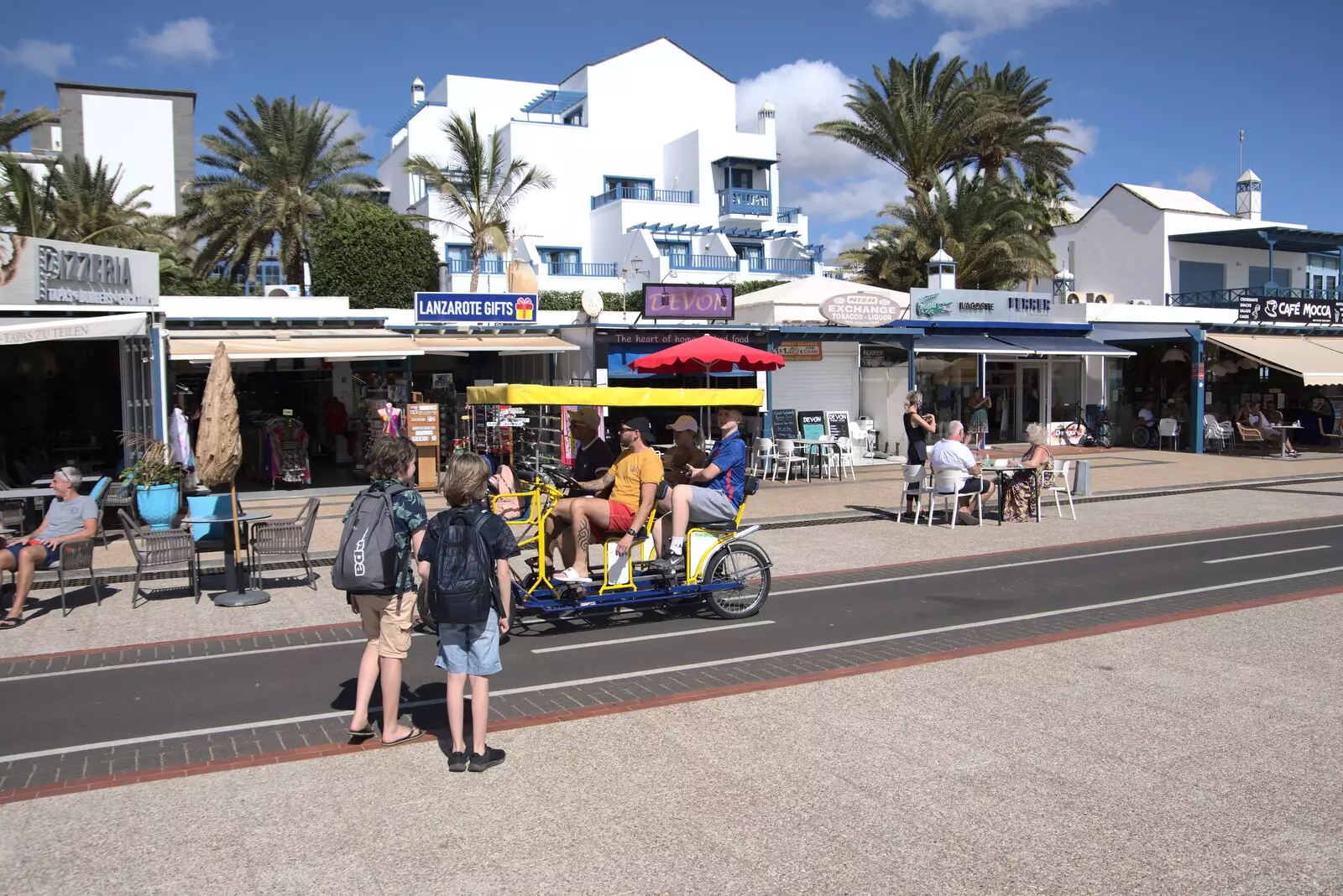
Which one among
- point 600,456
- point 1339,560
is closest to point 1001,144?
point 1339,560

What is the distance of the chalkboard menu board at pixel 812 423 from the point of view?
22.3 meters

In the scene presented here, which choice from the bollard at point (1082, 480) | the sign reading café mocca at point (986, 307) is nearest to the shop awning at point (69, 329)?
the bollard at point (1082, 480)

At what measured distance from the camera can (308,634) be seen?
861 cm

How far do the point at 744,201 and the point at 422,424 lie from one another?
3011cm

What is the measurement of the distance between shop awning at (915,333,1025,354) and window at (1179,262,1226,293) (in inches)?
607

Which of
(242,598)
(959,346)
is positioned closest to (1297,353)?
(959,346)

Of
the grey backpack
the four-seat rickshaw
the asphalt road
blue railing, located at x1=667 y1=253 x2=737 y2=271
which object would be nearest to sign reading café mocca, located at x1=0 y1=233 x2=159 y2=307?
the four-seat rickshaw

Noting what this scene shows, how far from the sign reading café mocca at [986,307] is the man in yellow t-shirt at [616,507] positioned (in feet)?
56.8

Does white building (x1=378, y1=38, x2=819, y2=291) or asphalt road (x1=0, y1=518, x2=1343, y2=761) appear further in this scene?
white building (x1=378, y1=38, x2=819, y2=291)

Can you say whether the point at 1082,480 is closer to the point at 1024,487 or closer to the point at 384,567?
the point at 1024,487

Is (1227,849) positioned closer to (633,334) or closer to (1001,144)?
(633,334)

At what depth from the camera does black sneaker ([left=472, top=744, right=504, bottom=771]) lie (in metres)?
5.28

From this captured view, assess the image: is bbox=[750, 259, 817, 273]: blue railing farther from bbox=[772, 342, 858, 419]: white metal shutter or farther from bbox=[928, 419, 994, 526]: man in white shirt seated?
bbox=[928, 419, 994, 526]: man in white shirt seated

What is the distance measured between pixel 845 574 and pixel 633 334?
11.2 metres
